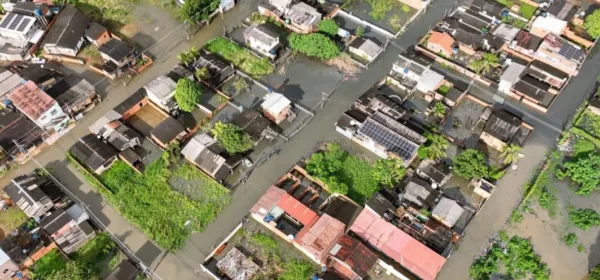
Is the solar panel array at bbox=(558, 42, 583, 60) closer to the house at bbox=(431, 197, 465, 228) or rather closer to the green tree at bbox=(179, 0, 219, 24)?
the house at bbox=(431, 197, 465, 228)

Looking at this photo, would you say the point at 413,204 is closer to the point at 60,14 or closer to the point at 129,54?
the point at 129,54

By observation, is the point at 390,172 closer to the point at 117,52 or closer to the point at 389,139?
the point at 389,139

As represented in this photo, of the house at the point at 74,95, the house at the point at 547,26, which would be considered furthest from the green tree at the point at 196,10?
the house at the point at 547,26

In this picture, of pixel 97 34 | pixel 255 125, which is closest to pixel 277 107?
pixel 255 125

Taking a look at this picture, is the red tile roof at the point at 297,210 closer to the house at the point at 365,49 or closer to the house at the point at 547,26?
the house at the point at 365,49

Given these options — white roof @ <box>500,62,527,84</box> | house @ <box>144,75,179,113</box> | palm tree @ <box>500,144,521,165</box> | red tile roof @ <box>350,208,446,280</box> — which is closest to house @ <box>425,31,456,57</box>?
white roof @ <box>500,62,527,84</box>

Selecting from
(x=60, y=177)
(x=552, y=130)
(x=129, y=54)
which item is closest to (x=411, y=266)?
(x=552, y=130)
